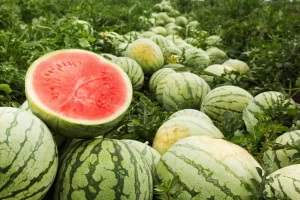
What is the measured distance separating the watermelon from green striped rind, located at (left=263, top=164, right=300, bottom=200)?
627 millimetres

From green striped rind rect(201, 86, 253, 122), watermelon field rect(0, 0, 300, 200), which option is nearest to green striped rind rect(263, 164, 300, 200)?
watermelon field rect(0, 0, 300, 200)

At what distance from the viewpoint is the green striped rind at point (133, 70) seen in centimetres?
356

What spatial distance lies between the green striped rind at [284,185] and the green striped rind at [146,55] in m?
2.46

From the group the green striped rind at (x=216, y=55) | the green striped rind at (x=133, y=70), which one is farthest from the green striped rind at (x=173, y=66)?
the green striped rind at (x=216, y=55)

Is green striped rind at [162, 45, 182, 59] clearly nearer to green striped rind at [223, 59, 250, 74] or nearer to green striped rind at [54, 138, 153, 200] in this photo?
green striped rind at [223, 59, 250, 74]

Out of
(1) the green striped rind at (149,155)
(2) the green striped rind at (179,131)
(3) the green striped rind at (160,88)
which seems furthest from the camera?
(3) the green striped rind at (160,88)

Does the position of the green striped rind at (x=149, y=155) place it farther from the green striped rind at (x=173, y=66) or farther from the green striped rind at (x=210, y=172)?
the green striped rind at (x=173, y=66)

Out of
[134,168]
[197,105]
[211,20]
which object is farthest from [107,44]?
[211,20]

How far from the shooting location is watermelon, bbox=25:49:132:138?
1552mm

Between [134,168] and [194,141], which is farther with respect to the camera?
[194,141]

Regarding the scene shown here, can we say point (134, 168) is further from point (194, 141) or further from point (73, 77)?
point (73, 77)

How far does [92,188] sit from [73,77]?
1.67 ft

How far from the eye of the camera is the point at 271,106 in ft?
9.00

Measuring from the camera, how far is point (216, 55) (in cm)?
504
